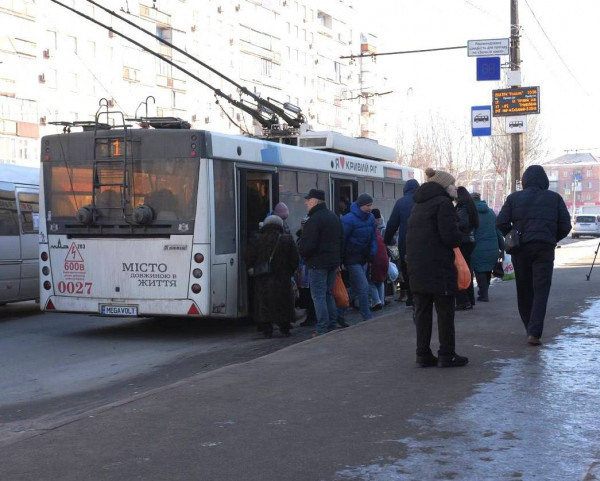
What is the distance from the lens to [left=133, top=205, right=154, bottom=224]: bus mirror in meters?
12.5

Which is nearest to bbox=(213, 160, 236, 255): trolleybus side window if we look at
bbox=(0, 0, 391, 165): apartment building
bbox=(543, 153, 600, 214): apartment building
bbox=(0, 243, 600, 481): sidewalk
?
→ bbox=(0, 243, 600, 481): sidewalk

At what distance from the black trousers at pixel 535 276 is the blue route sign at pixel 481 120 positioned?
14.3m

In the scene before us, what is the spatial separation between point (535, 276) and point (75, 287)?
6.34 metres

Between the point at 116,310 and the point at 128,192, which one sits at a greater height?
the point at 128,192

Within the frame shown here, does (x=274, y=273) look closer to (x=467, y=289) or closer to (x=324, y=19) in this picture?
(x=467, y=289)

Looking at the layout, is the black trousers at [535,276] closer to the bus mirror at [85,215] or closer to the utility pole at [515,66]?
the bus mirror at [85,215]

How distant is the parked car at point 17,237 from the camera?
15.4 m

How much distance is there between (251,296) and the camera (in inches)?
527

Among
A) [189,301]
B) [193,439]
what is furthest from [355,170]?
[193,439]

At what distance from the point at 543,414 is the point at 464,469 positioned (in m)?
1.51

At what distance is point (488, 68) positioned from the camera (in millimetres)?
23703

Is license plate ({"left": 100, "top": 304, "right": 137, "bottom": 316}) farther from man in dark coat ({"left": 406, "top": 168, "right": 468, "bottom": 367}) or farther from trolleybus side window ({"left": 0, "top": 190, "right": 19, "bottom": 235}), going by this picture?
man in dark coat ({"left": 406, "top": 168, "right": 468, "bottom": 367})

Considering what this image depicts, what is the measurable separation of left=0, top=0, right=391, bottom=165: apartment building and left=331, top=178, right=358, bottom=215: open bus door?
681cm

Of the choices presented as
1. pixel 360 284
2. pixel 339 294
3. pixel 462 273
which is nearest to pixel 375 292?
pixel 360 284
